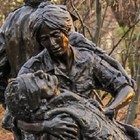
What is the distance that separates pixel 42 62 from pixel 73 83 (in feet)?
0.86

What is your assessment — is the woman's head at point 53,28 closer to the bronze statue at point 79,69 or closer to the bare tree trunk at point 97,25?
the bronze statue at point 79,69

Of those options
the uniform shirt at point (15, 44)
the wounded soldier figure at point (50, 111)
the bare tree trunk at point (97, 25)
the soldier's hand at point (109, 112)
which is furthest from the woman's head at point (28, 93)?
the bare tree trunk at point (97, 25)

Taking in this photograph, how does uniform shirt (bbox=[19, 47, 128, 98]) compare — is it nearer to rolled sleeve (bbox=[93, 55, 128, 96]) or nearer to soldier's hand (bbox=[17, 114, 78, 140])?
rolled sleeve (bbox=[93, 55, 128, 96])

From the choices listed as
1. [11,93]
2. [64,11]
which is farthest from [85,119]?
[64,11]

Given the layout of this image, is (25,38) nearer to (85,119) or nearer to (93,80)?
(93,80)

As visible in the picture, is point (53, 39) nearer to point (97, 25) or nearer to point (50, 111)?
point (50, 111)

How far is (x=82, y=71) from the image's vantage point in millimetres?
4102

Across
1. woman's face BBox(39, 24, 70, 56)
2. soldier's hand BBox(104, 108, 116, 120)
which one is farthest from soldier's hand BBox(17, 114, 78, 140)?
woman's face BBox(39, 24, 70, 56)

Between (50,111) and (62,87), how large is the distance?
0.51 meters

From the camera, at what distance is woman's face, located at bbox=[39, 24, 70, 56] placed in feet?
12.2

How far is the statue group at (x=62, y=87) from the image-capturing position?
11.6 feet

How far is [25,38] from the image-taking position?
4543 millimetres

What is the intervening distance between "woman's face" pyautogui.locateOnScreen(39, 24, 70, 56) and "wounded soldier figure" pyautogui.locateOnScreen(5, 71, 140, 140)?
268 mm

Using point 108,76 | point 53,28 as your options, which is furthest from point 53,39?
point 108,76
